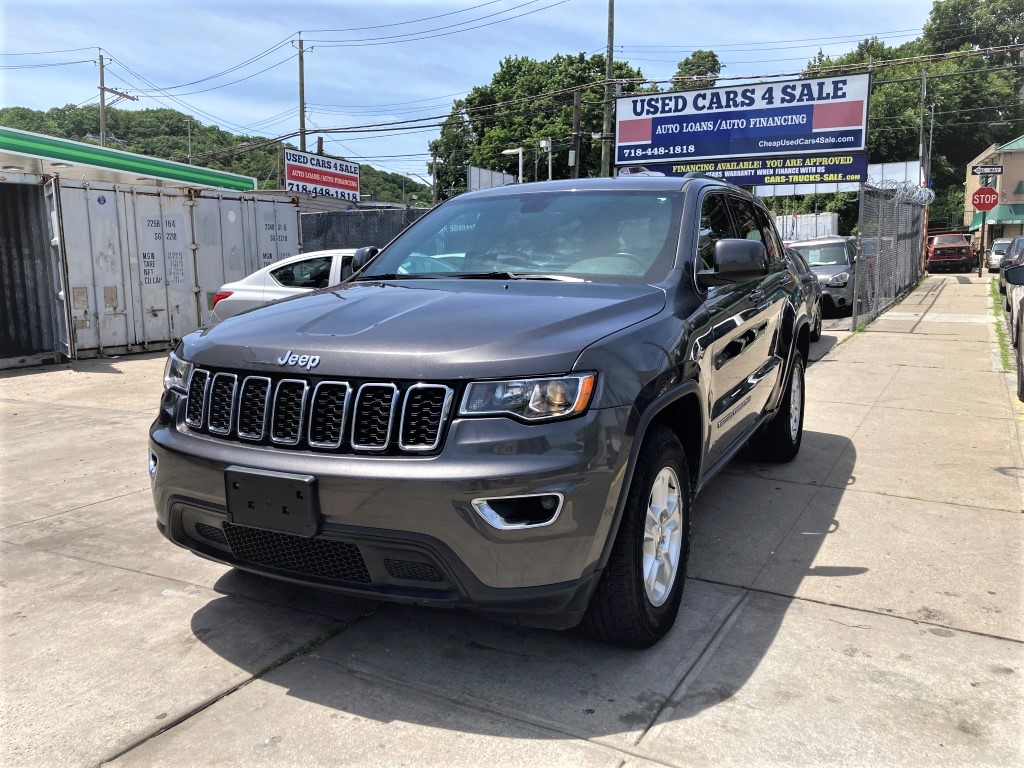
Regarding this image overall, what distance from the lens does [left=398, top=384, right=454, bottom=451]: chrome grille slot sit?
8.51 ft

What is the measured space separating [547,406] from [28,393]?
Result: 862cm

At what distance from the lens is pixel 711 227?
14.0ft

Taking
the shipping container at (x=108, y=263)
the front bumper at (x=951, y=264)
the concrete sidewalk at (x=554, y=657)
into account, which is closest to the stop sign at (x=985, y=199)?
the front bumper at (x=951, y=264)

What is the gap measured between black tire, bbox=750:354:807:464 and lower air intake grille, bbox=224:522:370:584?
3.50 m

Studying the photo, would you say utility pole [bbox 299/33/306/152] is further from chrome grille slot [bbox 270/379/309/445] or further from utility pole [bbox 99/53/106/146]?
chrome grille slot [bbox 270/379/309/445]

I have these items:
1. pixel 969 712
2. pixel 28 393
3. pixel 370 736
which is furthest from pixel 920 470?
pixel 28 393

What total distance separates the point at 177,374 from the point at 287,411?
72 centimetres

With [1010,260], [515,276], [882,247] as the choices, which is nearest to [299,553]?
[515,276]

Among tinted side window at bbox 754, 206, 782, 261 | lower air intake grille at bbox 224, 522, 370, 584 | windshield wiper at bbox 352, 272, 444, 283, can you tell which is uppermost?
tinted side window at bbox 754, 206, 782, 261

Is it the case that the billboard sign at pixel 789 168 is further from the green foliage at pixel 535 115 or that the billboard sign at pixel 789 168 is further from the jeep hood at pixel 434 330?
the green foliage at pixel 535 115

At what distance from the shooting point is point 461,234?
4.24 m

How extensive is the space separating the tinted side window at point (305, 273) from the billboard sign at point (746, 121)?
42.7 feet

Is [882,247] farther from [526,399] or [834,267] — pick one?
[526,399]

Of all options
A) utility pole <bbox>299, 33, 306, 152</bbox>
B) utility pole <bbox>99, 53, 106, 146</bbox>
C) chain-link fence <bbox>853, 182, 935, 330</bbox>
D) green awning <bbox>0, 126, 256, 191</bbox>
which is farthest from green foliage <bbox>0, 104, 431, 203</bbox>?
chain-link fence <bbox>853, 182, 935, 330</bbox>
